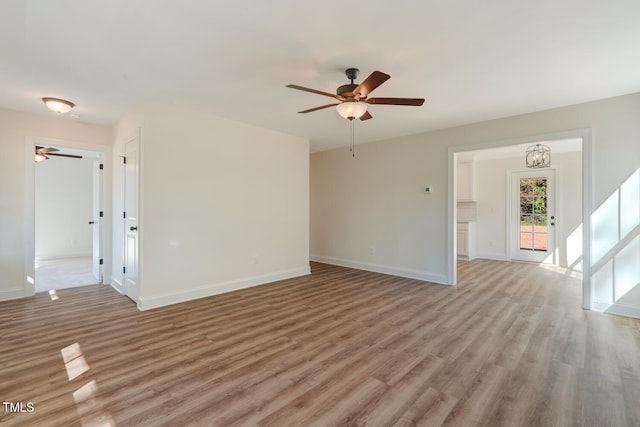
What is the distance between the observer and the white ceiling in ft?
6.64

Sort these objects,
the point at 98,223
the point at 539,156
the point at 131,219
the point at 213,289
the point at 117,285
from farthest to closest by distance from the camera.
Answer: the point at 539,156, the point at 98,223, the point at 117,285, the point at 213,289, the point at 131,219

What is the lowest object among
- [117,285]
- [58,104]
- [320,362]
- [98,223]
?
[320,362]

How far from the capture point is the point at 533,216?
22.8ft

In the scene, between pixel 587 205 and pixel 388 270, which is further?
pixel 388 270

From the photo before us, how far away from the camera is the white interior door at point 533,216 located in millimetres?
6695

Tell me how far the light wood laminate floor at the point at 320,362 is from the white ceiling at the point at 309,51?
2.58m

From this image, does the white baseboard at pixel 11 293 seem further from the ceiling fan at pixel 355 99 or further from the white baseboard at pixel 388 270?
the white baseboard at pixel 388 270

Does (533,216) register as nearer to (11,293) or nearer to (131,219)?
(131,219)

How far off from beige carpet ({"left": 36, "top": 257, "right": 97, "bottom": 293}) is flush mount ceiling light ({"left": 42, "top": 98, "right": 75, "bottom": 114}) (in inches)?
106

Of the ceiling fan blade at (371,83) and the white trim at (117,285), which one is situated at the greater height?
the ceiling fan blade at (371,83)

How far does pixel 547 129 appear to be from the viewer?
3.96m

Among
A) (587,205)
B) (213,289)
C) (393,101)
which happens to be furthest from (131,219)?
(587,205)

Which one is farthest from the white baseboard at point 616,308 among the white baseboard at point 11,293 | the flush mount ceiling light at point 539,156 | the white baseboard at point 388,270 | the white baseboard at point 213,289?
the white baseboard at point 11,293

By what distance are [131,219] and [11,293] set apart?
1.95 m
